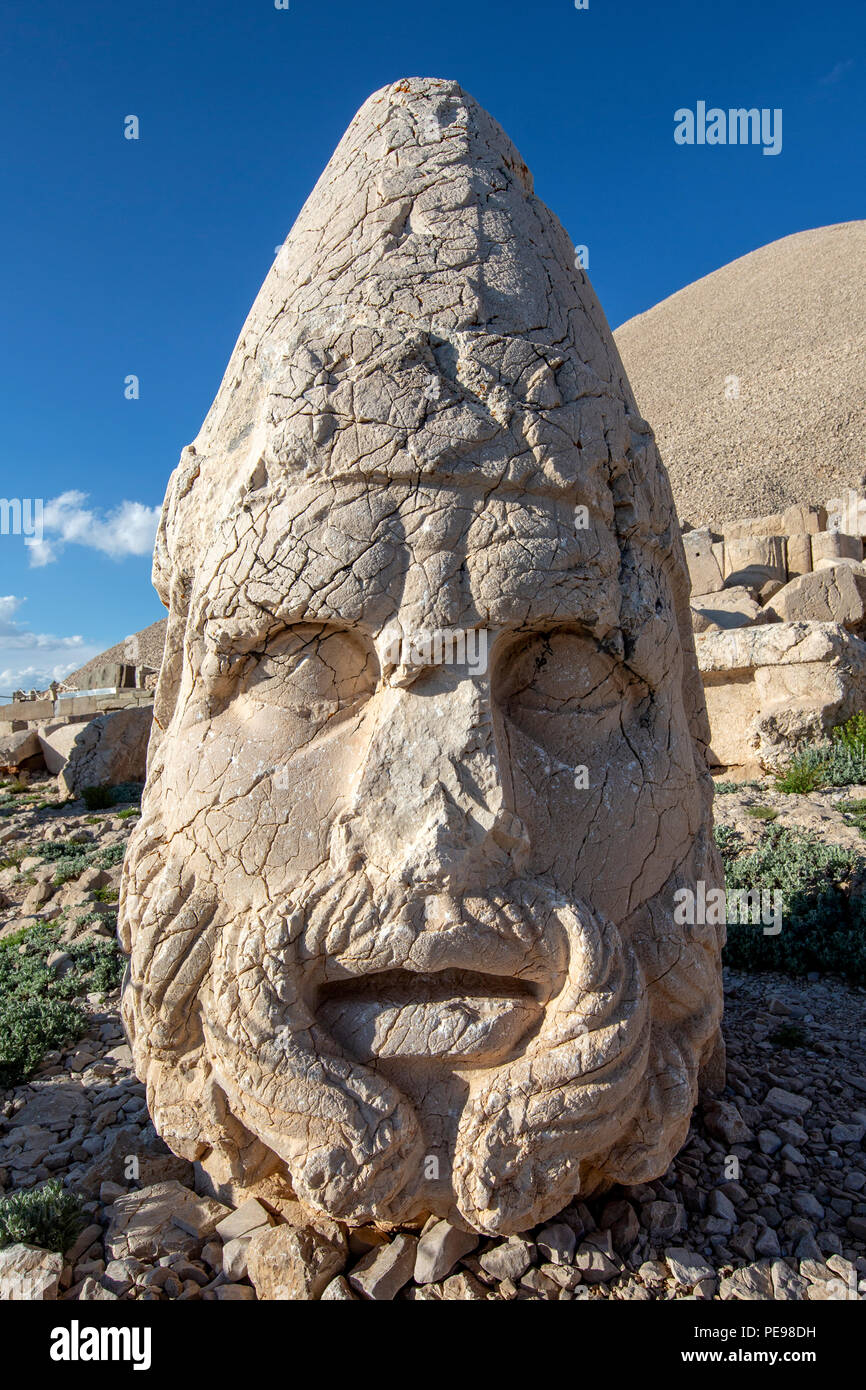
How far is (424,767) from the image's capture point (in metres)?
1.85

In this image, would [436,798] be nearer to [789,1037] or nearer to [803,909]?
[789,1037]

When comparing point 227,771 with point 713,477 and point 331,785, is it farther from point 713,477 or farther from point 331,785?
point 713,477

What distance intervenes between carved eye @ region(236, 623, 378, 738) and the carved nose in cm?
15

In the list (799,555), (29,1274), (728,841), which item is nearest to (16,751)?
(728,841)

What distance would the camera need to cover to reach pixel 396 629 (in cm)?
191

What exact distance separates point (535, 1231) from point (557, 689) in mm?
1297

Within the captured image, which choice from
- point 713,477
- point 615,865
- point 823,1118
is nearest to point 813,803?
point 823,1118

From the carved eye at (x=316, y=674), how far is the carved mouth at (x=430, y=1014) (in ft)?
1.98

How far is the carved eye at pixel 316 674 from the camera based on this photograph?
2.00 m

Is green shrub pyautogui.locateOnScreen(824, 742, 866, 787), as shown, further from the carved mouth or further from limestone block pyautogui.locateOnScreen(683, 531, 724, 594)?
limestone block pyautogui.locateOnScreen(683, 531, 724, 594)

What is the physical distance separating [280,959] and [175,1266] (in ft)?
2.86

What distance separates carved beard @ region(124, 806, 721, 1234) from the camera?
1752 millimetres

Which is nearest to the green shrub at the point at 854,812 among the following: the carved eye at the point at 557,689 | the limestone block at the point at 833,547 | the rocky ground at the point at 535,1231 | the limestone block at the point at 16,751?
the rocky ground at the point at 535,1231

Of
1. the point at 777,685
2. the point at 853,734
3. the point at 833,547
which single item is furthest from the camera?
the point at 833,547
